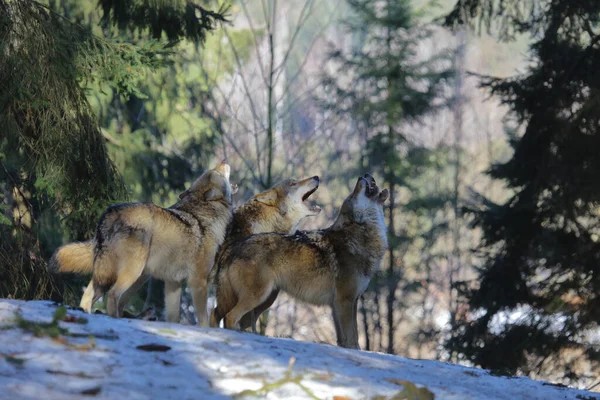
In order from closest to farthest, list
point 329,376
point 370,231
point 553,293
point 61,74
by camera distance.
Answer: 1. point 329,376
2. point 370,231
3. point 61,74
4. point 553,293

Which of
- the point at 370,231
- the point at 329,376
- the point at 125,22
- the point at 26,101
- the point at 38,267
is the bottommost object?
the point at 329,376

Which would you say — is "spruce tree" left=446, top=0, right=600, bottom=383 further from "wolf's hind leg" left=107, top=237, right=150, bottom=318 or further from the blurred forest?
"wolf's hind leg" left=107, top=237, right=150, bottom=318

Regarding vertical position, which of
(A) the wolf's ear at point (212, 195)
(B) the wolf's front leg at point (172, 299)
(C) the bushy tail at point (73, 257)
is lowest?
(B) the wolf's front leg at point (172, 299)

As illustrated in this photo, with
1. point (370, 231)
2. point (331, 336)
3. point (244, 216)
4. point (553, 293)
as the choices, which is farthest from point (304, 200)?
point (331, 336)

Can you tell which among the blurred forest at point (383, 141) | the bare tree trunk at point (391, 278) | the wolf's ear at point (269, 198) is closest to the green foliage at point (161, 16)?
the blurred forest at point (383, 141)

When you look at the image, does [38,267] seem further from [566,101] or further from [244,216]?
[566,101]

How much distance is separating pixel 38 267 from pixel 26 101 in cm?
202

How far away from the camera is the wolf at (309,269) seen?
7473 millimetres

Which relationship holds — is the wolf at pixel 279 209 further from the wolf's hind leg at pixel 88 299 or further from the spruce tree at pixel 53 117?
the wolf's hind leg at pixel 88 299

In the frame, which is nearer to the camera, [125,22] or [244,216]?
[244,216]

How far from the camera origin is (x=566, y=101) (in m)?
13.7

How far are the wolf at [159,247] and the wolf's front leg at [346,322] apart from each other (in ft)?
4.40

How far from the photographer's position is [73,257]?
774cm

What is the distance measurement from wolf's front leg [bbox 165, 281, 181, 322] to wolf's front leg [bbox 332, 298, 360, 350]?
1.67 meters
